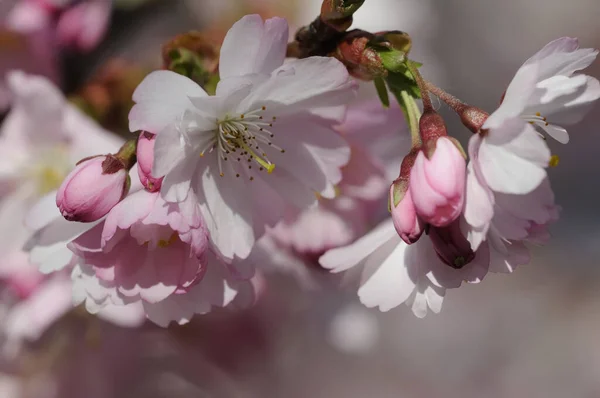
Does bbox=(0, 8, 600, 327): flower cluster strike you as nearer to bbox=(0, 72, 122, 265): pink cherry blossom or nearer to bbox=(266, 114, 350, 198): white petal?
bbox=(266, 114, 350, 198): white petal

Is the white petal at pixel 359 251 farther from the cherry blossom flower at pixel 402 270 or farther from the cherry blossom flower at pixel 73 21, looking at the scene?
the cherry blossom flower at pixel 73 21

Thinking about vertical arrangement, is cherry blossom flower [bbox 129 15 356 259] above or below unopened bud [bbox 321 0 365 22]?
below

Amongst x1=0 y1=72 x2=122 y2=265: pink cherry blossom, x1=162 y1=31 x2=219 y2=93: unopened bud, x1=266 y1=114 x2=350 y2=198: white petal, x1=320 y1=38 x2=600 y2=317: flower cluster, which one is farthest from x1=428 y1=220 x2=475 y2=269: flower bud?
x1=0 y1=72 x2=122 y2=265: pink cherry blossom

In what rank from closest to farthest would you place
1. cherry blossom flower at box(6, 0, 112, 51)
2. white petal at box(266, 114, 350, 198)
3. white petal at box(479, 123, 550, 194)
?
white petal at box(479, 123, 550, 194) < white petal at box(266, 114, 350, 198) < cherry blossom flower at box(6, 0, 112, 51)

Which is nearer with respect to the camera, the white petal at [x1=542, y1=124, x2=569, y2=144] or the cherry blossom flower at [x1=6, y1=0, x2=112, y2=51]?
the white petal at [x1=542, y1=124, x2=569, y2=144]

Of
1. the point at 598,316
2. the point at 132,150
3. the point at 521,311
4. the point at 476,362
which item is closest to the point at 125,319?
the point at 132,150

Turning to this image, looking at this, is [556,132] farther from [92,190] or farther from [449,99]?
[92,190]
